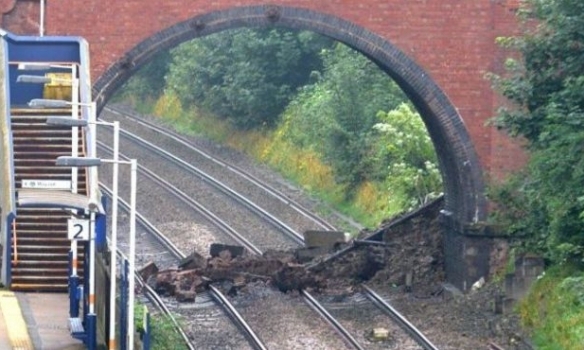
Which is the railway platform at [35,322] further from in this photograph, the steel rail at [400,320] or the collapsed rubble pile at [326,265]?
the steel rail at [400,320]

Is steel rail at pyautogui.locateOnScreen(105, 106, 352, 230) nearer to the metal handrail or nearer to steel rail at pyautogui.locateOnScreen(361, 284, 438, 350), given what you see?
steel rail at pyautogui.locateOnScreen(361, 284, 438, 350)

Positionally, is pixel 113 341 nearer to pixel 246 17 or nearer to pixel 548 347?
pixel 548 347

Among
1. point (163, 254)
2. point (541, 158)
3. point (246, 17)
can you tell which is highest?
point (246, 17)

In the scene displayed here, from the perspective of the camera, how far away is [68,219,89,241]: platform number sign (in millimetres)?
18141

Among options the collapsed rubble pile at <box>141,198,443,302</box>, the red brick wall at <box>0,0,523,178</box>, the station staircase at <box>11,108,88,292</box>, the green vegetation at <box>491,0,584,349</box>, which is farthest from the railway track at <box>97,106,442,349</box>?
the station staircase at <box>11,108,88,292</box>

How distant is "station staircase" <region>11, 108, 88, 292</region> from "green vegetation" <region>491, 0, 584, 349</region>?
6.34 m

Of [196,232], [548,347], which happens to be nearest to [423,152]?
[196,232]

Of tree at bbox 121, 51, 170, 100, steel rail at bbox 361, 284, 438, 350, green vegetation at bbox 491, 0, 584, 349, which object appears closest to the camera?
green vegetation at bbox 491, 0, 584, 349

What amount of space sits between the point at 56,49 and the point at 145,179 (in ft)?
43.4

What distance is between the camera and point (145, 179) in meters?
36.4

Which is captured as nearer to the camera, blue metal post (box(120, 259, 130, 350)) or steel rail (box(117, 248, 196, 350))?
blue metal post (box(120, 259, 130, 350))

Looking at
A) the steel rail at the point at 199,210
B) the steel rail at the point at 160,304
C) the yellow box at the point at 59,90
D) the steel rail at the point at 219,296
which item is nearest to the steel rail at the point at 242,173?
the steel rail at the point at 199,210

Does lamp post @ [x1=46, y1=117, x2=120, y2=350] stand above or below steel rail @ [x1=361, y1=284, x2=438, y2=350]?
above

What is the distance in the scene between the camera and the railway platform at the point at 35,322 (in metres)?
18.0
